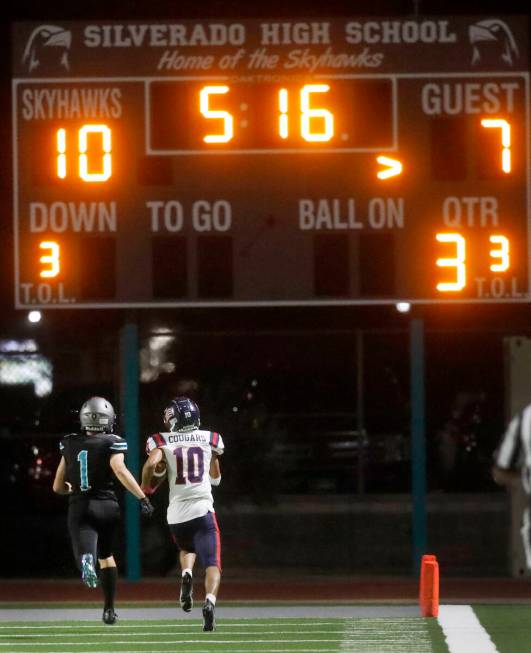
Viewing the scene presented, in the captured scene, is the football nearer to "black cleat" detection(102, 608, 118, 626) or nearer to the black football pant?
the black football pant

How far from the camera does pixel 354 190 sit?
16312 millimetres

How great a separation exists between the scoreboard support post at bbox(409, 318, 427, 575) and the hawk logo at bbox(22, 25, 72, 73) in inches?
175

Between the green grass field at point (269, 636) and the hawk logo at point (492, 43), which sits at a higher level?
the hawk logo at point (492, 43)

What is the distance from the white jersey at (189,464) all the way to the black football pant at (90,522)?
48cm

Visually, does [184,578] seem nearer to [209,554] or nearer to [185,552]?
[185,552]

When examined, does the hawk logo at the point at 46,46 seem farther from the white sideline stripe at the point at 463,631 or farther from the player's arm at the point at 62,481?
the white sideline stripe at the point at 463,631

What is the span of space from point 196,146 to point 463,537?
5.66 meters

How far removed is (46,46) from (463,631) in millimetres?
7139

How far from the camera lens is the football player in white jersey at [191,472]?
40.0 ft

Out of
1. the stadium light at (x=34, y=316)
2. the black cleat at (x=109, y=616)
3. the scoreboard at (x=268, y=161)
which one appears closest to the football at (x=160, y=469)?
the black cleat at (x=109, y=616)

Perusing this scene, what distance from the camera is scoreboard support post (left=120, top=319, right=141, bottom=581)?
1750 centimetres

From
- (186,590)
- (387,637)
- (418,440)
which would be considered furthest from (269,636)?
(418,440)

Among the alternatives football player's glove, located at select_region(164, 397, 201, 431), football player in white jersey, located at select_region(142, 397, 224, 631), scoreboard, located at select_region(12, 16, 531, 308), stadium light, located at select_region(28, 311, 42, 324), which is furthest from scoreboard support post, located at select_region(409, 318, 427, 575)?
football player's glove, located at select_region(164, 397, 201, 431)

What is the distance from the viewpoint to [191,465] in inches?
483
